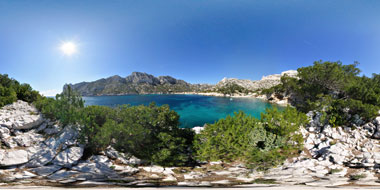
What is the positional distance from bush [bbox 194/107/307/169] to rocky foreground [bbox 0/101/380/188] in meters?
0.60

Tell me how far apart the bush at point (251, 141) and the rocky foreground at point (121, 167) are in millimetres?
604

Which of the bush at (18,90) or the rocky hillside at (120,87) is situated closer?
the bush at (18,90)

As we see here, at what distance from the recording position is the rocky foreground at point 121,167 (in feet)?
15.6

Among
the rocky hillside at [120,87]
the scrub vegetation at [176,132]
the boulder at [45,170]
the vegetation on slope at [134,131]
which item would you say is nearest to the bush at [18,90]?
the scrub vegetation at [176,132]

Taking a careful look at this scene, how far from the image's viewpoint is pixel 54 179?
15.5 ft

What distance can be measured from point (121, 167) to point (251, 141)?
291 inches

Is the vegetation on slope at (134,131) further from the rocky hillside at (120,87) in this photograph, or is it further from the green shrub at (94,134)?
the rocky hillside at (120,87)

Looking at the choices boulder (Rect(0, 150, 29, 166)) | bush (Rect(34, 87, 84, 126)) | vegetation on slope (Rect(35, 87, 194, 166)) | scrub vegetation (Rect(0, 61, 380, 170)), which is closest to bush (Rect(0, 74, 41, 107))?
scrub vegetation (Rect(0, 61, 380, 170))

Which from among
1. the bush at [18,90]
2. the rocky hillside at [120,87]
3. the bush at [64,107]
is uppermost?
the rocky hillside at [120,87]

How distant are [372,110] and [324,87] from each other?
11.8 m

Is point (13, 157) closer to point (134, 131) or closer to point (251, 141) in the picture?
point (134, 131)

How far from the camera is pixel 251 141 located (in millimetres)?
7828

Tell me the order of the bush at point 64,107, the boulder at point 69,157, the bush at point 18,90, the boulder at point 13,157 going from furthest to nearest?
the bush at point 18,90
the bush at point 64,107
the boulder at point 69,157
the boulder at point 13,157

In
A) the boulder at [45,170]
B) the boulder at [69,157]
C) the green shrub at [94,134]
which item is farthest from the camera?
the green shrub at [94,134]
